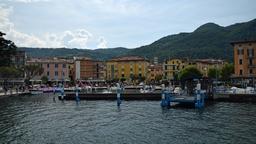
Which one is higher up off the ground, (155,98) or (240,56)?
(240,56)

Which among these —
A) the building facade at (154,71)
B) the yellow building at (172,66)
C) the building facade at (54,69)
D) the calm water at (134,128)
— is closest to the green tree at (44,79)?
the building facade at (54,69)

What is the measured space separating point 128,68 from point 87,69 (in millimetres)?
23471

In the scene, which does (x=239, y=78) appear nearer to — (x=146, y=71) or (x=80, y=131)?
(x=146, y=71)

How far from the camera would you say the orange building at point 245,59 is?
101 metres

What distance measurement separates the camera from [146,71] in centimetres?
16912

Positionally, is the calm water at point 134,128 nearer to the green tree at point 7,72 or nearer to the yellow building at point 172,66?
the green tree at point 7,72

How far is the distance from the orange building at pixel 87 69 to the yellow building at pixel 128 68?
45.5 feet

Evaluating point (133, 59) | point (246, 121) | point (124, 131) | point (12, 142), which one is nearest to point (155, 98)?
point (246, 121)

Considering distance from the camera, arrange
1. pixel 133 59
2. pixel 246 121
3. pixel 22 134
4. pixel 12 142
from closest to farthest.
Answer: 1. pixel 12 142
2. pixel 22 134
3. pixel 246 121
4. pixel 133 59

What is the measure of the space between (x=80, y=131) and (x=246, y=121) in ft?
56.9

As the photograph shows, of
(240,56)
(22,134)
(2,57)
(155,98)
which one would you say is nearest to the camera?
(22,134)

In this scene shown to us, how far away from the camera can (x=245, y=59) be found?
102 m

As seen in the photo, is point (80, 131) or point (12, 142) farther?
point (80, 131)

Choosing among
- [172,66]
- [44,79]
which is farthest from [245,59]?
[44,79]
